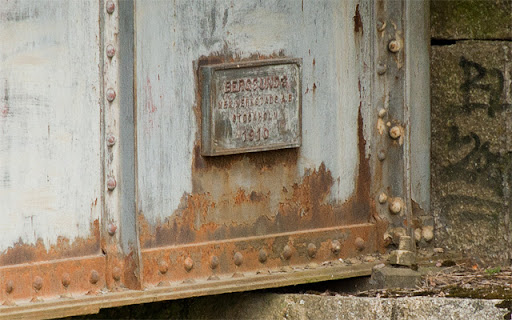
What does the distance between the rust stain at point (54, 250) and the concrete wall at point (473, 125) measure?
5.45 ft

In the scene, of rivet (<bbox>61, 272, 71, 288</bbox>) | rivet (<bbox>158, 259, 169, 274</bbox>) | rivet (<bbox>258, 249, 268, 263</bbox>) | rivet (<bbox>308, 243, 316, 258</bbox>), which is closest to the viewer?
rivet (<bbox>61, 272, 71, 288</bbox>)

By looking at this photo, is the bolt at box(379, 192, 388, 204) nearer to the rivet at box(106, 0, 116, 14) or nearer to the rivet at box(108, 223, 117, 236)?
the rivet at box(108, 223, 117, 236)

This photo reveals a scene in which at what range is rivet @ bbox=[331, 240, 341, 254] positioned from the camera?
4423 mm

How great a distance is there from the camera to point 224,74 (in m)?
4.06

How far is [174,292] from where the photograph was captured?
3.93m

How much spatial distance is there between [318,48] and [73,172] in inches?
49.4

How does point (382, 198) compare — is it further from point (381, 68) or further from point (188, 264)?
point (188, 264)

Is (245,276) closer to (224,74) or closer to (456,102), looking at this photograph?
(224,74)

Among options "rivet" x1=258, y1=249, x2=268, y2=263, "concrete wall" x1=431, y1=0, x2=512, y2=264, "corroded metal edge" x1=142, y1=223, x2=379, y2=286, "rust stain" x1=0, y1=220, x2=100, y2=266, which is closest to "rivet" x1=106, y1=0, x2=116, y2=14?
"rust stain" x1=0, y1=220, x2=100, y2=266

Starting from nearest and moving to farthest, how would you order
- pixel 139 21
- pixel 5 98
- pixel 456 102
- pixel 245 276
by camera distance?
pixel 5 98
pixel 139 21
pixel 245 276
pixel 456 102

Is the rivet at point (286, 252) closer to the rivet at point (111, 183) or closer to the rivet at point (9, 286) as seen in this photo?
the rivet at point (111, 183)

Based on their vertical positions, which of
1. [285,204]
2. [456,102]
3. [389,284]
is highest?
[456,102]

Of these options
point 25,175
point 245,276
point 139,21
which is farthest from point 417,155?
point 25,175

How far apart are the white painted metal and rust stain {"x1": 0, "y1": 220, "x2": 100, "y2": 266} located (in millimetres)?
19
